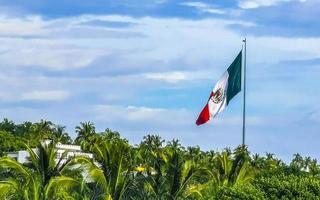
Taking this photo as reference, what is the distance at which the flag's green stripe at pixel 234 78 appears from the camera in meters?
44.9

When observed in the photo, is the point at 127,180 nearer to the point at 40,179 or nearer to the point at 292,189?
the point at 40,179

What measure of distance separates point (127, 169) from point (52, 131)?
8335 centimetres

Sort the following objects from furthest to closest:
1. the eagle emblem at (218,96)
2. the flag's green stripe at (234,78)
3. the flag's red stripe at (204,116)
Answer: the flag's green stripe at (234,78)
the eagle emblem at (218,96)
the flag's red stripe at (204,116)

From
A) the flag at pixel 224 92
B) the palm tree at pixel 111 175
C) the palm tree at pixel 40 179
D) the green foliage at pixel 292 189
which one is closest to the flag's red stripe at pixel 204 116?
the flag at pixel 224 92

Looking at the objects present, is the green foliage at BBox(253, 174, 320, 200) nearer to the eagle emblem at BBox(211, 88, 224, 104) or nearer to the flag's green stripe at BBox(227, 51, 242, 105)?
the eagle emblem at BBox(211, 88, 224, 104)

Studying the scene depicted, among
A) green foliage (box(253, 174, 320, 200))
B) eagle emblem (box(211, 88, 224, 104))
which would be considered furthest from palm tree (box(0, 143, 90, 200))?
eagle emblem (box(211, 88, 224, 104))

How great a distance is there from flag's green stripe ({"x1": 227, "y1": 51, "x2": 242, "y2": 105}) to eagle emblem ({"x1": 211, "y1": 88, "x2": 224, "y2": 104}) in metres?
0.40

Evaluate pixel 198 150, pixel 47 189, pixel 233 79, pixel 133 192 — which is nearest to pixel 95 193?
pixel 133 192

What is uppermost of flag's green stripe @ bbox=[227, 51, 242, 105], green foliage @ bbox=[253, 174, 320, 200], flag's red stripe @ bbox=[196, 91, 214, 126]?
flag's green stripe @ bbox=[227, 51, 242, 105]

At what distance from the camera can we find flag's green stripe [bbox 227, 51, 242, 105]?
147 ft

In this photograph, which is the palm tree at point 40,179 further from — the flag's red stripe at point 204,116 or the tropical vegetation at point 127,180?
the flag's red stripe at point 204,116

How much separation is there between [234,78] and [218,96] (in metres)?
1.39

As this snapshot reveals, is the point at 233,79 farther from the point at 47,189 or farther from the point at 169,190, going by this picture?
the point at 47,189

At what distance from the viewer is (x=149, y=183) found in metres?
41.0
